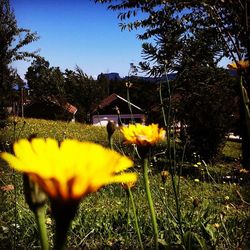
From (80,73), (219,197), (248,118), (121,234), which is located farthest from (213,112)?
(80,73)

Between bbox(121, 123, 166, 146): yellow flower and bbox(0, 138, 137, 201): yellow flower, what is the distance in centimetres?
62

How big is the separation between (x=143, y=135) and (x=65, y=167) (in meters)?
0.70

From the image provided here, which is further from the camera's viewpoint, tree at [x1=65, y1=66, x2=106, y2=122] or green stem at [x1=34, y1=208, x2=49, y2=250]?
tree at [x1=65, y1=66, x2=106, y2=122]

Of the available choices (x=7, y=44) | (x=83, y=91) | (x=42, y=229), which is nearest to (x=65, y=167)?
(x=42, y=229)

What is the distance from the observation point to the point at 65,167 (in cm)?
42

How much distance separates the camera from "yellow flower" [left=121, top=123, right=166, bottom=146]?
1.09 metres

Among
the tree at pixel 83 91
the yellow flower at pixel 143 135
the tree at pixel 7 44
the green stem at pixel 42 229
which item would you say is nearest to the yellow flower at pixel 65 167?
the green stem at pixel 42 229

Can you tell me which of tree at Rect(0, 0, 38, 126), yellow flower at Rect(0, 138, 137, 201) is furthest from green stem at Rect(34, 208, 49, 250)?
tree at Rect(0, 0, 38, 126)

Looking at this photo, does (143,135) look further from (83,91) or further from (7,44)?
(83,91)

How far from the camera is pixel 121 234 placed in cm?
284

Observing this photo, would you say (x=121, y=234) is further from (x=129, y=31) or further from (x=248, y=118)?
(x=129, y=31)

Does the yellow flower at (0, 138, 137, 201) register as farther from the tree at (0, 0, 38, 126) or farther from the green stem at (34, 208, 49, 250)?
the tree at (0, 0, 38, 126)

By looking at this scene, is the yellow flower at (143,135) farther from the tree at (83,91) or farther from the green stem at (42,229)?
the tree at (83,91)

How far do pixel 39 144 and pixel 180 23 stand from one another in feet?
21.9
